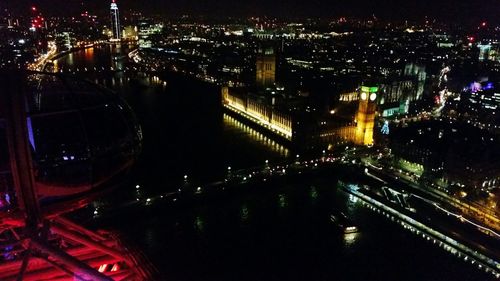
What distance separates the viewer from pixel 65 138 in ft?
7.64

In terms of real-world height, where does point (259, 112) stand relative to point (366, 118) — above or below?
below

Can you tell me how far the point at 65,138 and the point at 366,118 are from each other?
72.3ft

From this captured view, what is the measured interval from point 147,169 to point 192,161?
236 cm

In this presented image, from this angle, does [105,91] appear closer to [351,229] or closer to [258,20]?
[351,229]

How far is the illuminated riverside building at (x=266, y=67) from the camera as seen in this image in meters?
35.0

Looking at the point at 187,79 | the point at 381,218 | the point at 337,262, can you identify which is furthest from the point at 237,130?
the point at 187,79

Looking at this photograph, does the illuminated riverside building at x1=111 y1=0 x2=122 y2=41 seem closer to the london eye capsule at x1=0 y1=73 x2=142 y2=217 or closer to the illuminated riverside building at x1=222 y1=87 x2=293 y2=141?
the illuminated riverside building at x1=222 y1=87 x2=293 y2=141

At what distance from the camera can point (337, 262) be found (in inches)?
484

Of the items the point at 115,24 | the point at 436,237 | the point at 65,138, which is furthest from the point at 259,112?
the point at 115,24

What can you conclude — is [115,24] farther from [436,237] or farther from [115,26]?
[436,237]

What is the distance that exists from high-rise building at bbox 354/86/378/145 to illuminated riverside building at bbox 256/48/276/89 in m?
12.7

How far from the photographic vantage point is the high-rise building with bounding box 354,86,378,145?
23.0 m

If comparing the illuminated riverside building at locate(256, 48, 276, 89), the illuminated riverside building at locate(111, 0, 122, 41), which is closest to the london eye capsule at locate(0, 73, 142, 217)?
the illuminated riverside building at locate(256, 48, 276, 89)

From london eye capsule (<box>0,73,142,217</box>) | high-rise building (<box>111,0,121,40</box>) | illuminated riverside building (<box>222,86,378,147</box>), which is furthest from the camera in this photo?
high-rise building (<box>111,0,121,40</box>)
